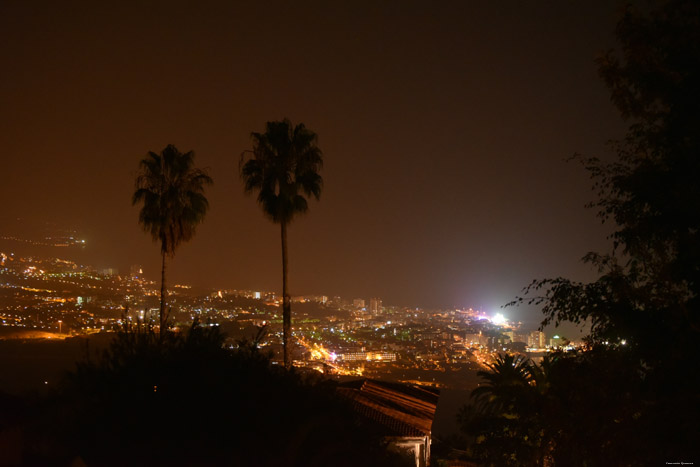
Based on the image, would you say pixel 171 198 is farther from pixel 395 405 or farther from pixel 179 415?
pixel 179 415

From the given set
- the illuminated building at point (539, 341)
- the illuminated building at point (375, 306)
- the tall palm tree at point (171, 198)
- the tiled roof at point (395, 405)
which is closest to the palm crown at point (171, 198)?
the tall palm tree at point (171, 198)

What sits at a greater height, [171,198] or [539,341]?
[171,198]

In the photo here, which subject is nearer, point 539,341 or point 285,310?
point 285,310

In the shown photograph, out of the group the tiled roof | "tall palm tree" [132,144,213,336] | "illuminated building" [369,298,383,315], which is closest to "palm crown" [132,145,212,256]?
"tall palm tree" [132,144,213,336]

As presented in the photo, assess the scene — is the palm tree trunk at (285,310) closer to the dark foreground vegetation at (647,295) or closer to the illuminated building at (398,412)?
the illuminated building at (398,412)

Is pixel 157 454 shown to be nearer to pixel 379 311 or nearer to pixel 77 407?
pixel 77 407

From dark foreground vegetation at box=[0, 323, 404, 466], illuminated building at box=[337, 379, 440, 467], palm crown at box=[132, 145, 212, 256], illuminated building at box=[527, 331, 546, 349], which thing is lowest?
illuminated building at box=[337, 379, 440, 467]

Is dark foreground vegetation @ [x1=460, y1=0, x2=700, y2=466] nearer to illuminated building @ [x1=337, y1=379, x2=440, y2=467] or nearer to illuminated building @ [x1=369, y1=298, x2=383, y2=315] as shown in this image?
illuminated building @ [x1=337, y1=379, x2=440, y2=467]

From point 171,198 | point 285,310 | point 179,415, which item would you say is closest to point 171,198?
point 171,198
